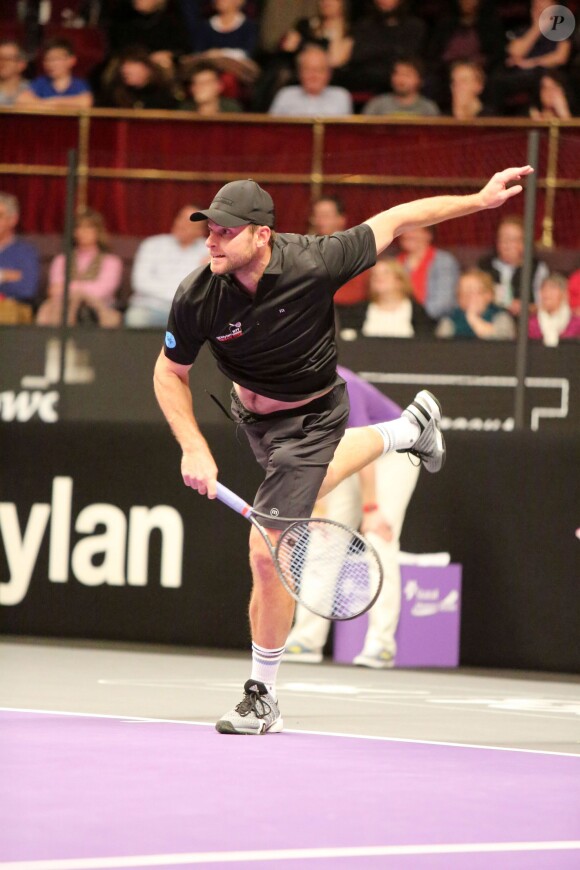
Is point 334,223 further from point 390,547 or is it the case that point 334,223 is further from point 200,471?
point 200,471

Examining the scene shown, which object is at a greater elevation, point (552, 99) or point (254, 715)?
point (552, 99)

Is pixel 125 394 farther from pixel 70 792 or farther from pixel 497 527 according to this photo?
pixel 70 792

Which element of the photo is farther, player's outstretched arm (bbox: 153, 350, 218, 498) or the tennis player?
the tennis player

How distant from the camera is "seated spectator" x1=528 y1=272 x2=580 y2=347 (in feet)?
29.0

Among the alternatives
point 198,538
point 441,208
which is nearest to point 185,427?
point 441,208

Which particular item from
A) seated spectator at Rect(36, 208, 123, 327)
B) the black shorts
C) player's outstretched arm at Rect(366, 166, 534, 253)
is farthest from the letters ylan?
player's outstretched arm at Rect(366, 166, 534, 253)

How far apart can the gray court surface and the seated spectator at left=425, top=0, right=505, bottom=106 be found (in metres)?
5.65

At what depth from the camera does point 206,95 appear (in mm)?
12297

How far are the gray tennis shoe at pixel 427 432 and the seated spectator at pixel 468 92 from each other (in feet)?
16.8

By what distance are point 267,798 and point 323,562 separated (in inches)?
68.1

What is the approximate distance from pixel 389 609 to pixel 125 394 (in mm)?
2263

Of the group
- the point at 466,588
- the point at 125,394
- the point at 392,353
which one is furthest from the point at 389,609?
the point at 125,394

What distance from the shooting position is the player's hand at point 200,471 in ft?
18.3

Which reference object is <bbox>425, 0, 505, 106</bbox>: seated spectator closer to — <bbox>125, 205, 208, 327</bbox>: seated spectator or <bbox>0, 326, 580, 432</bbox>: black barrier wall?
<bbox>125, 205, 208, 327</bbox>: seated spectator
